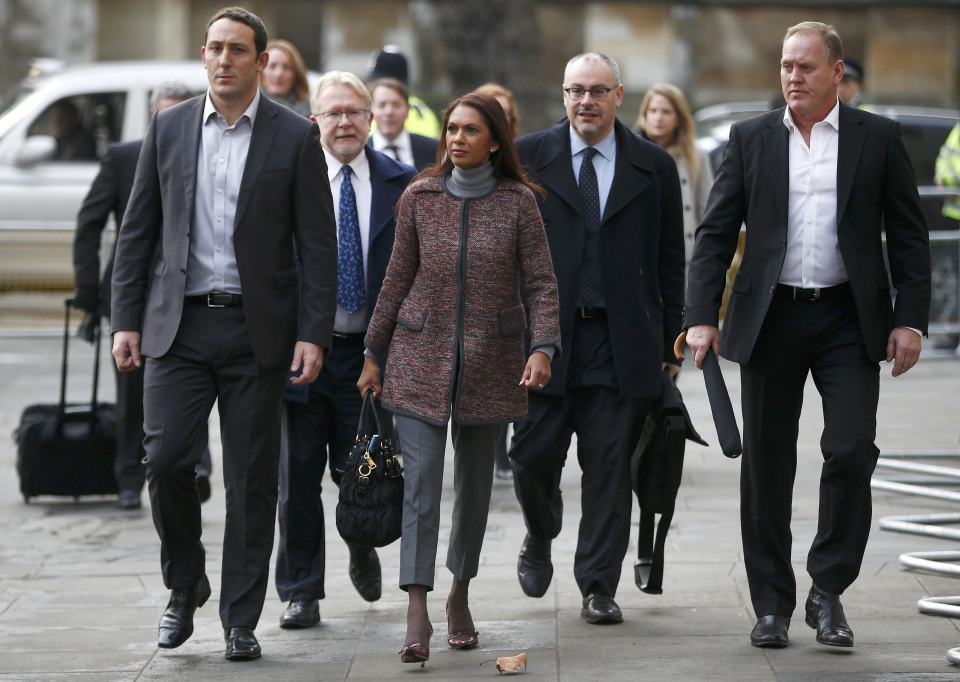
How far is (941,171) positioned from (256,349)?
19.7ft

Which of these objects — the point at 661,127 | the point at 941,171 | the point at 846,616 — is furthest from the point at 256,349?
the point at 941,171

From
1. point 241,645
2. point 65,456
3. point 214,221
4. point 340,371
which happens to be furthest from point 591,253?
point 65,456

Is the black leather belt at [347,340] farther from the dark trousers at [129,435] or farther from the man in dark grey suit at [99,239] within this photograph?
the dark trousers at [129,435]

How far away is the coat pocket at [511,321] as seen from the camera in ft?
20.7

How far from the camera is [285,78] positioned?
9820 mm

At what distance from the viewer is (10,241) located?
14.2 metres

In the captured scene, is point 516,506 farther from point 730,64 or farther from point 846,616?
point 730,64

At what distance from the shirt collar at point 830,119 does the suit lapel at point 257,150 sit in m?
1.69

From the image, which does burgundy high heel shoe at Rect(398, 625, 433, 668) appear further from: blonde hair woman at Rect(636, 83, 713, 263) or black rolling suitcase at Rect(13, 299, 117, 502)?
blonde hair woman at Rect(636, 83, 713, 263)

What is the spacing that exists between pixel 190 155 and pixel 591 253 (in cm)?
148

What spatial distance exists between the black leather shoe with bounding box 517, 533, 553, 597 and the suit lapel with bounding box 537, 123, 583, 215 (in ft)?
3.96

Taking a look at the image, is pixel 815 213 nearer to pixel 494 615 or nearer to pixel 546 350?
pixel 546 350

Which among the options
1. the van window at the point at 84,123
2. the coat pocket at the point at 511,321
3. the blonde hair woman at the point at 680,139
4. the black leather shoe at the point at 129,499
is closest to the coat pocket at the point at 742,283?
the coat pocket at the point at 511,321

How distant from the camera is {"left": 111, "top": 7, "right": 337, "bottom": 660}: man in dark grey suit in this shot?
249 inches
